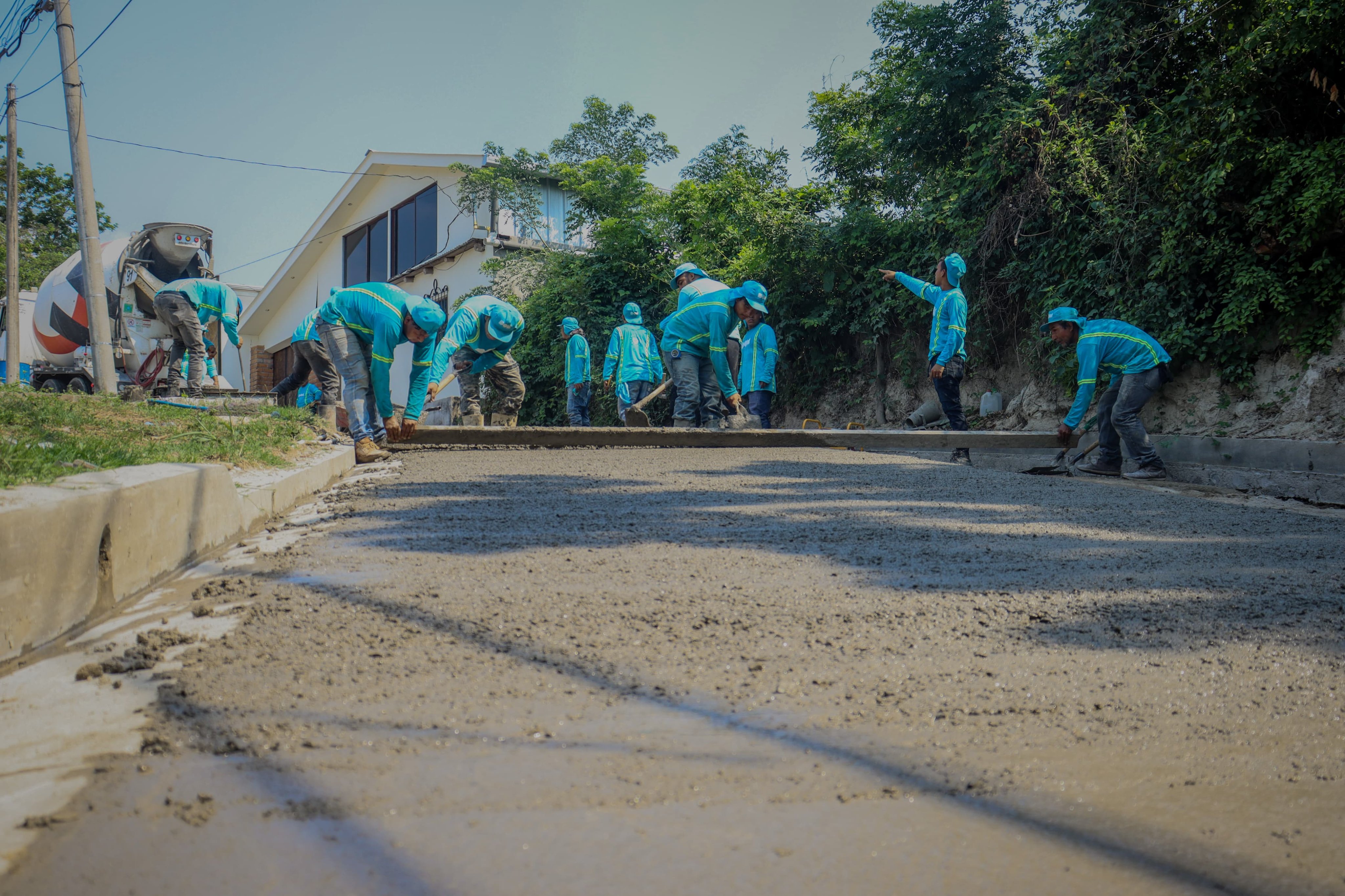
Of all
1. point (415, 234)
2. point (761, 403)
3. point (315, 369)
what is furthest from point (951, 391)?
point (415, 234)

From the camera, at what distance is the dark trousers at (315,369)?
1000 cm

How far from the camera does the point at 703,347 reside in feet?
28.5

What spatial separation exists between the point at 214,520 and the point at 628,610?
1745 millimetres

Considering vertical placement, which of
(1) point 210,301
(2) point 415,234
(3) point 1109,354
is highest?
(2) point 415,234

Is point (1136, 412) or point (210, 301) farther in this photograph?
point (210, 301)

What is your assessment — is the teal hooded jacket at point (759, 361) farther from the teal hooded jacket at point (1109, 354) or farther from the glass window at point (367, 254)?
the glass window at point (367, 254)

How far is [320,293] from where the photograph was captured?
85.9 feet

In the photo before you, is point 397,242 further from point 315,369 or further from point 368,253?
point 315,369

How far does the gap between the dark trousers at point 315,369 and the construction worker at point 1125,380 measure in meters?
7.50

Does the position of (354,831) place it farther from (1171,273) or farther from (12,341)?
(12,341)

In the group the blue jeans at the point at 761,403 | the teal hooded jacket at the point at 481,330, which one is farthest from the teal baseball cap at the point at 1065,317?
the teal hooded jacket at the point at 481,330

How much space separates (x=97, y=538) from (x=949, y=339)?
790 cm

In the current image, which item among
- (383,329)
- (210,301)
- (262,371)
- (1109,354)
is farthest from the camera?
(262,371)

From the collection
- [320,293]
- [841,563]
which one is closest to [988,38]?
[841,563]
